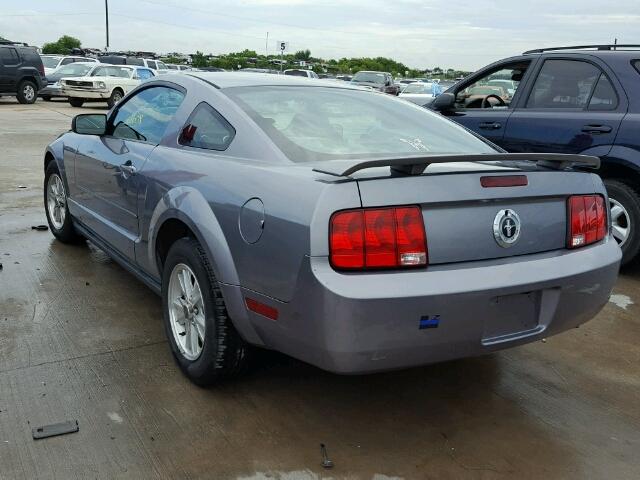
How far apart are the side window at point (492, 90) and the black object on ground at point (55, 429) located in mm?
4958

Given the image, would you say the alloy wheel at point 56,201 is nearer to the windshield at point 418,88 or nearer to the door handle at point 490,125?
the door handle at point 490,125

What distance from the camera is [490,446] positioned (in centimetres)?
288

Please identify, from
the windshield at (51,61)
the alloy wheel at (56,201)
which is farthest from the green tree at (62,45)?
the alloy wheel at (56,201)

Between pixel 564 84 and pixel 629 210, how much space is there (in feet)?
4.15

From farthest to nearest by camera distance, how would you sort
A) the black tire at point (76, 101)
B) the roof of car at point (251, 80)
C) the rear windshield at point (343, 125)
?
the black tire at point (76, 101) < the roof of car at point (251, 80) < the rear windshield at point (343, 125)

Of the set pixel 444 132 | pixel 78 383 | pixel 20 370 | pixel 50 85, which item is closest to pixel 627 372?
pixel 444 132

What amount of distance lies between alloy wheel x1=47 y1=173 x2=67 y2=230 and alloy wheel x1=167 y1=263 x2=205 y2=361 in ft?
7.74

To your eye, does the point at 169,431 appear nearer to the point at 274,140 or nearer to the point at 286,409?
the point at 286,409

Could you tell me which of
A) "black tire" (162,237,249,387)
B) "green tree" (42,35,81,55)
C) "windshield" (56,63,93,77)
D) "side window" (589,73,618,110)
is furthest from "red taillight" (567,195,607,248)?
"green tree" (42,35,81,55)

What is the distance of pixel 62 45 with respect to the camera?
3578 inches

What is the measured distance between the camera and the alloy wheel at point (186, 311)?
10.8 ft

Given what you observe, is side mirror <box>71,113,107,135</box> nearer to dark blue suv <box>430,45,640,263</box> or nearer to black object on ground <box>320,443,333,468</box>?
black object on ground <box>320,443,333,468</box>

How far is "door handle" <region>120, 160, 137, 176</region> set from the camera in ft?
12.7

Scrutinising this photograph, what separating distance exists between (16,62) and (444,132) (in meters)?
22.5
